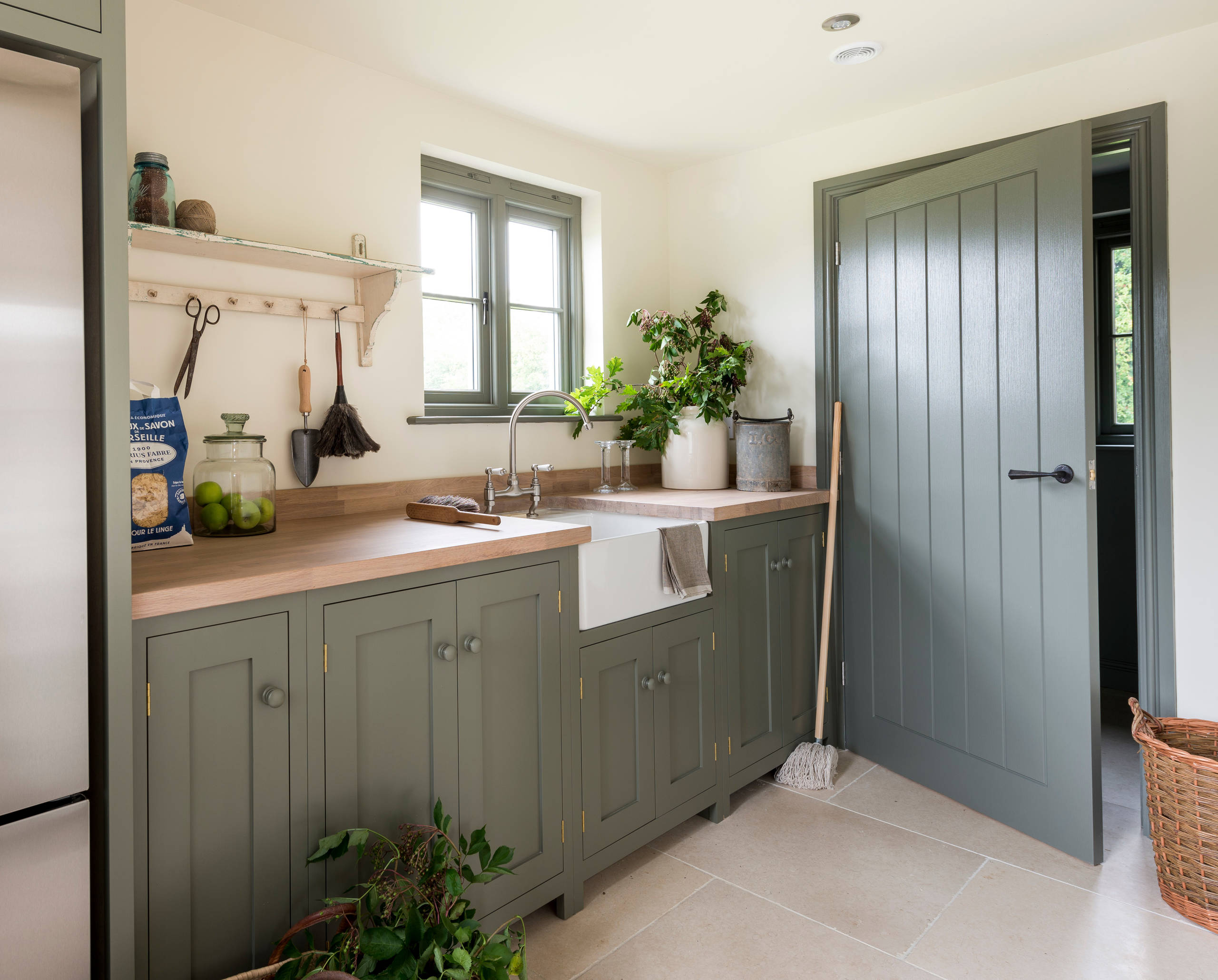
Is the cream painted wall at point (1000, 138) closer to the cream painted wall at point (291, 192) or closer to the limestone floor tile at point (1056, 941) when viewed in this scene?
the limestone floor tile at point (1056, 941)

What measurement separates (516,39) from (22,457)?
174 centimetres

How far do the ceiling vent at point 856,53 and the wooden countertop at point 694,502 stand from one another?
4.41 ft

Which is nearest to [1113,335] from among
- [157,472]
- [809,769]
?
[809,769]

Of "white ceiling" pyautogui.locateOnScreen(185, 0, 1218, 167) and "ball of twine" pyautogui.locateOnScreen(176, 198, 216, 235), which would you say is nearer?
"ball of twine" pyautogui.locateOnScreen(176, 198, 216, 235)

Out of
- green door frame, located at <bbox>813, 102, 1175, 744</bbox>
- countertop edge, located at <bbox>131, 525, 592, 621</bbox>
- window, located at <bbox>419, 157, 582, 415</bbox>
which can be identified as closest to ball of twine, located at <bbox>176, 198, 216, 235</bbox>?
window, located at <bbox>419, 157, 582, 415</bbox>

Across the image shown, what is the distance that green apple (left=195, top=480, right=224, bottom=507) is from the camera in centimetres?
189

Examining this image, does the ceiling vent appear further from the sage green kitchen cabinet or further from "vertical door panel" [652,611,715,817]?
the sage green kitchen cabinet

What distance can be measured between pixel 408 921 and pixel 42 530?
0.85 m

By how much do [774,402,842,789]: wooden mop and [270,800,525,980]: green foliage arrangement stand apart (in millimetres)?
1391

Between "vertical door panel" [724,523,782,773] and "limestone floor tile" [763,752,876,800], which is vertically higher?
"vertical door panel" [724,523,782,773]

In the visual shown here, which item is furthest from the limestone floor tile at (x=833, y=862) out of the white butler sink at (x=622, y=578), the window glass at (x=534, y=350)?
the window glass at (x=534, y=350)

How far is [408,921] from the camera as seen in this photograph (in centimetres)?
137

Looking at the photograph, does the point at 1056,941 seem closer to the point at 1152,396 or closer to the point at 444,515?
the point at 1152,396

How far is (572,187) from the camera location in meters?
3.08
